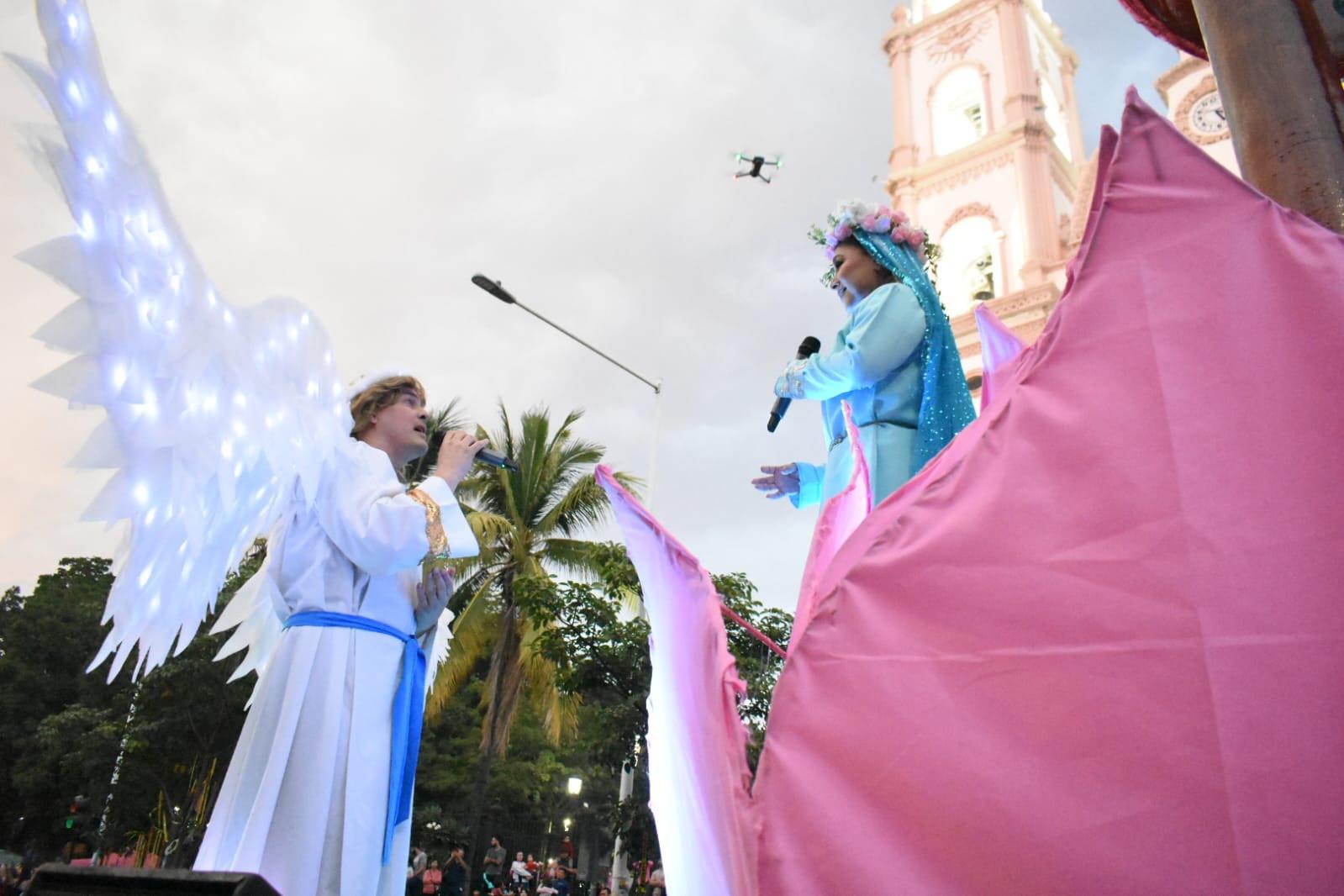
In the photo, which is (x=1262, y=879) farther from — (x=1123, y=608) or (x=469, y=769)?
(x=469, y=769)

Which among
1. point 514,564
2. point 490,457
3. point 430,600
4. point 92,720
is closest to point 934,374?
point 490,457

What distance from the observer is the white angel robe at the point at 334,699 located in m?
2.03

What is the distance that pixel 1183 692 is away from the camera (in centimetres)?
109

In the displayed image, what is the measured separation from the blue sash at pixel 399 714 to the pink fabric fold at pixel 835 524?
107cm

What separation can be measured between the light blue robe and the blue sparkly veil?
0.04 metres

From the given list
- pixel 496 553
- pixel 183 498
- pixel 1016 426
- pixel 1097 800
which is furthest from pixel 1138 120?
pixel 496 553

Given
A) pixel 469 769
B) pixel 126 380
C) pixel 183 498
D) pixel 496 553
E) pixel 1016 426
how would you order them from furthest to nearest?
pixel 469 769, pixel 496 553, pixel 183 498, pixel 126 380, pixel 1016 426

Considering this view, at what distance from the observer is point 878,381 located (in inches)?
101

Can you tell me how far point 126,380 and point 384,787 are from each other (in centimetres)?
116

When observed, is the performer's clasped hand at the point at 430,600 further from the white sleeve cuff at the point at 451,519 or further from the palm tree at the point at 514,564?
the palm tree at the point at 514,564

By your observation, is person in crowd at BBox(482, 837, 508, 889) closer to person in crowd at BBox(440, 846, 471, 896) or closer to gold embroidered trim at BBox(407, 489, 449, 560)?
person in crowd at BBox(440, 846, 471, 896)

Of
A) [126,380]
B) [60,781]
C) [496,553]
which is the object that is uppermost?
[496,553]

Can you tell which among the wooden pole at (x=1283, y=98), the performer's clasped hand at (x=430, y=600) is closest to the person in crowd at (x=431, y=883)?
the performer's clasped hand at (x=430, y=600)

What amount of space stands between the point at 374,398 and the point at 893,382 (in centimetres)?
166
